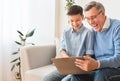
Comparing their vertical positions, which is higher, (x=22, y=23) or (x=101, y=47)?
(x=22, y=23)

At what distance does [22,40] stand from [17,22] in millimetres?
321

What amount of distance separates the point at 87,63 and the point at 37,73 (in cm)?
91

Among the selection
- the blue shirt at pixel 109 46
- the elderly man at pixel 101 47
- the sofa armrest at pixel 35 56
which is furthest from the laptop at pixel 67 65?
the sofa armrest at pixel 35 56

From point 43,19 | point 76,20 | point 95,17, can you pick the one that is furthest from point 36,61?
point 95,17

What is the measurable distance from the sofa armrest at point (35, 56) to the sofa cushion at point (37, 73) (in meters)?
0.09

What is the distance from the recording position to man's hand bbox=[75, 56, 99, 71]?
1.60m

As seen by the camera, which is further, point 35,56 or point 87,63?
point 35,56

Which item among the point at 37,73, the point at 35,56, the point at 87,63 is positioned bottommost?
the point at 37,73

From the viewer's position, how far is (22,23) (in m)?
3.39

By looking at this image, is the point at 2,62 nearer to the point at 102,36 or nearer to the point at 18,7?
the point at 18,7

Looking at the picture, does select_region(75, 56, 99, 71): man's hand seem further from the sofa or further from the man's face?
the sofa

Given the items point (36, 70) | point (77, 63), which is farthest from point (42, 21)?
point (77, 63)

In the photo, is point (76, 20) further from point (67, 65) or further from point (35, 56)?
point (35, 56)

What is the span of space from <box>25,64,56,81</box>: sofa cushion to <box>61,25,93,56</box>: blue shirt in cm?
39
